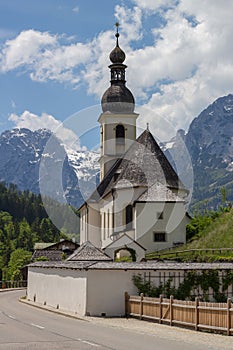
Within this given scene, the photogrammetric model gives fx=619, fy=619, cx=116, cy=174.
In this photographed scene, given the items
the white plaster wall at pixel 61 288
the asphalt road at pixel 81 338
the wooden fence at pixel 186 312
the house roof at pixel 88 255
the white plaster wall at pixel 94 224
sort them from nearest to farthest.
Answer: the asphalt road at pixel 81 338, the wooden fence at pixel 186 312, the white plaster wall at pixel 61 288, the house roof at pixel 88 255, the white plaster wall at pixel 94 224

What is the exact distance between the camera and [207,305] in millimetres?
23469

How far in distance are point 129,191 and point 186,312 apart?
38.6 metres

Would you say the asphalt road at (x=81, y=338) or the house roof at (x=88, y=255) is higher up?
the house roof at (x=88, y=255)

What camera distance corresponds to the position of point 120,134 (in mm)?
81188

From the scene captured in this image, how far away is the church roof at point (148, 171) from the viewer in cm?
6106

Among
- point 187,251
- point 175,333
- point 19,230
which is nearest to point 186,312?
point 175,333

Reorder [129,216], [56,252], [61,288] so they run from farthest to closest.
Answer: [56,252], [129,216], [61,288]

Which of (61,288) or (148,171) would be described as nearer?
(61,288)

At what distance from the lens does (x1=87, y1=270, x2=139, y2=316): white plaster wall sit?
31562mm

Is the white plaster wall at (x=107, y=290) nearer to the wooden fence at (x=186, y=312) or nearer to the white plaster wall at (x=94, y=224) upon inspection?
the wooden fence at (x=186, y=312)

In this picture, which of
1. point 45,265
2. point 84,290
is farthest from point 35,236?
point 84,290

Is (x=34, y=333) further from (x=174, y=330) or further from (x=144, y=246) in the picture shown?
(x=144, y=246)

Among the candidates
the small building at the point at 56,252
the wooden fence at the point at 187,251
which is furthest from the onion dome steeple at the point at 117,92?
the wooden fence at the point at 187,251

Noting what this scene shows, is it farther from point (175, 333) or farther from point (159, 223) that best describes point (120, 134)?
point (175, 333)
